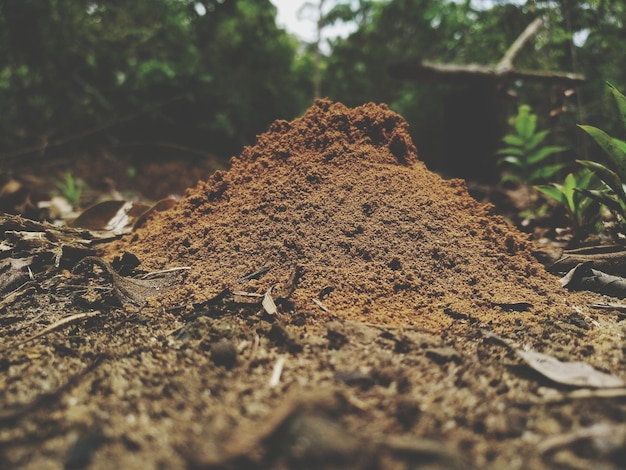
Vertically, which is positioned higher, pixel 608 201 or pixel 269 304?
pixel 608 201

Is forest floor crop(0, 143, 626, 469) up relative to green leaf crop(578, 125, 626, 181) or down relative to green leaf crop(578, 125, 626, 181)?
down

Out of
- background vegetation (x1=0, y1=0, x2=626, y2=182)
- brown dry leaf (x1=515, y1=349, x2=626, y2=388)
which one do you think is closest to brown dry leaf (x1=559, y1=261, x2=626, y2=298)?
brown dry leaf (x1=515, y1=349, x2=626, y2=388)

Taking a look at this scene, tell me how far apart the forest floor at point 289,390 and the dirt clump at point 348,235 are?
0.39 ft

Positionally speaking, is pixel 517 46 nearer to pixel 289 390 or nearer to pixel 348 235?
pixel 348 235

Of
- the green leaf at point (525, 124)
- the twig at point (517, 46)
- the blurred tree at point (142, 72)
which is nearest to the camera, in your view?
the green leaf at point (525, 124)

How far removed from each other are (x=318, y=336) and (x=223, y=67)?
8175 millimetres

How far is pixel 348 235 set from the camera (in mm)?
2102

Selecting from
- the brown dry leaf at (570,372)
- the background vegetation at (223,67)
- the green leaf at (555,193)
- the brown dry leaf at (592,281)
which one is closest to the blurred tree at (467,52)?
the background vegetation at (223,67)

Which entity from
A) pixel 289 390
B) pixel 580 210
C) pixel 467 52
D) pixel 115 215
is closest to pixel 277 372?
pixel 289 390

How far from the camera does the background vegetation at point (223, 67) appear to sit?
6191 mm

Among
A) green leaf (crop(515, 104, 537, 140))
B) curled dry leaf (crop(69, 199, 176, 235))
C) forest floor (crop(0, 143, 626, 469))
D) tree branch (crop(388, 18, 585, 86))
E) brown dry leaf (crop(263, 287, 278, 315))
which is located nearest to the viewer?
forest floor (crop(0, 143, 626, 469))

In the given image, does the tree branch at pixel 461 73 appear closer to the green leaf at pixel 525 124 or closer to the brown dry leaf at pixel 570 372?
the green leaf at pixel 525 124

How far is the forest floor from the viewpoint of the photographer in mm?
938

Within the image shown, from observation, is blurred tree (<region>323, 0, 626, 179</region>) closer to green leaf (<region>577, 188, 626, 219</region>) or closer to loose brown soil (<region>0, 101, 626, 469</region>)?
green leaf (<region>577, 188, 626, 219</region>)
